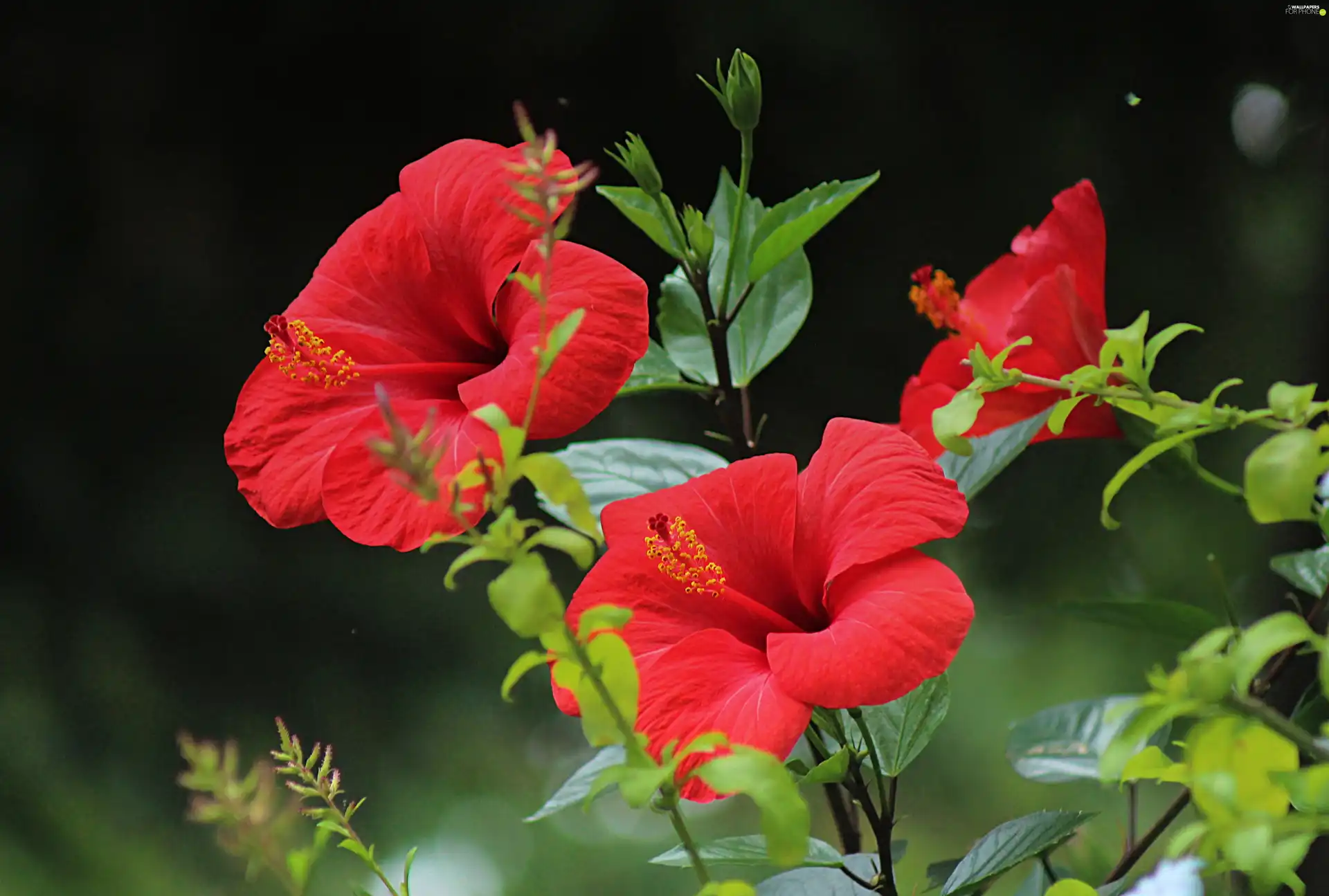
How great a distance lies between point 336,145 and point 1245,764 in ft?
3.29

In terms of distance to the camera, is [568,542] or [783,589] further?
[783,589]

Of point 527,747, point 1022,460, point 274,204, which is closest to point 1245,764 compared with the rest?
point 1022,460

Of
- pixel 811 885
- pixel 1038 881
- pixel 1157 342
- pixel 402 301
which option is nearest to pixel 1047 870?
pixel 1038 881

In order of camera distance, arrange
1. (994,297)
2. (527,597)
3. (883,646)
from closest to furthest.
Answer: (527,597) → (883,646) → (994,297)

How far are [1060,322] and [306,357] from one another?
0.28m

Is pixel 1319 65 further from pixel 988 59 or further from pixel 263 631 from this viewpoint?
pixel 263 631

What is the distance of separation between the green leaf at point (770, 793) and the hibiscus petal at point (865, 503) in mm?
119

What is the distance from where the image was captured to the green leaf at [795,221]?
1.39 ft

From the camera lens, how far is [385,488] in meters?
0.36

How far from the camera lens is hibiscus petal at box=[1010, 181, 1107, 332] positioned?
0.46m

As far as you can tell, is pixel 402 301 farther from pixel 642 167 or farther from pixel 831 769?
pixel 831 769

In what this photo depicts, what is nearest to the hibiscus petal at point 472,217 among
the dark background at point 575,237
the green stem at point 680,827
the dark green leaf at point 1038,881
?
the green stem at point 680,827

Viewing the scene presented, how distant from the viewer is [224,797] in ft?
0.77

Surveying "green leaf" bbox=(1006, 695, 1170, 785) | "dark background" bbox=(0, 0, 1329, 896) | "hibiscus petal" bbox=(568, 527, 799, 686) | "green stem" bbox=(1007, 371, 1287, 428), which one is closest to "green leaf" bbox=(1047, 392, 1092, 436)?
"green stem" bbox=(1007, 371, 1287, 428)
